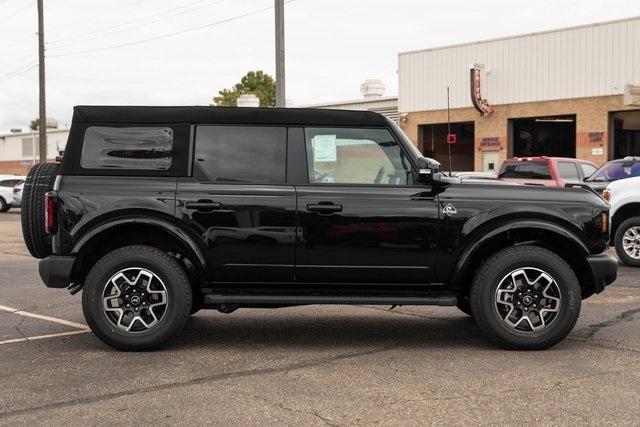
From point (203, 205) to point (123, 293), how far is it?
0.91m

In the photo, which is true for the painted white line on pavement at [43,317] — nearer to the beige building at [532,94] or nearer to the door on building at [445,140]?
the beige building at [532,94]

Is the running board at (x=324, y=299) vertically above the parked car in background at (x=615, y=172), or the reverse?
the parked car in background at (x=615, y=172)

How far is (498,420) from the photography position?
4074 millimetres

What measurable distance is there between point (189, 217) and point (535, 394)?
2803 mm

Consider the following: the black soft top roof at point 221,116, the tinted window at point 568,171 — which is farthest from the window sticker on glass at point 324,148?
the tinted window at point 568,171

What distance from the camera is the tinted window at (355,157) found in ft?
19.2

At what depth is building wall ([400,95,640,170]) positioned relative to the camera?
2959 centimetres

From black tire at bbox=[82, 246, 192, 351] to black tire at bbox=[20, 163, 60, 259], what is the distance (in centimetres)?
63

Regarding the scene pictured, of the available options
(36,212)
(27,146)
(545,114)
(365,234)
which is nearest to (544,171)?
(365,234)

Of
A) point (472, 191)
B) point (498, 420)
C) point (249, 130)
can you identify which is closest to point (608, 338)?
point (472, 191)

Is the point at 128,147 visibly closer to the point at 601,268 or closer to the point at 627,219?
the point at 601,268

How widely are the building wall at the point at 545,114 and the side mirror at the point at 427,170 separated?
1015 inches

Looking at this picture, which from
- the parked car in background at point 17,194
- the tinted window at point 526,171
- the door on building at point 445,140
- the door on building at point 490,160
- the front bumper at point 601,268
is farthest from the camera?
the door on building at point 445,140

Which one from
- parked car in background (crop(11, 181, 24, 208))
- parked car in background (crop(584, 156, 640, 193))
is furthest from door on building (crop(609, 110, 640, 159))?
parked car in background (crop(11, 181, 24, 208))
